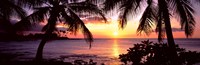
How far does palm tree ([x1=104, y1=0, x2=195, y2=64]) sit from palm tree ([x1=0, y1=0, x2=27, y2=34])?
363 cm

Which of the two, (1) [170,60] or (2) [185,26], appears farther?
(2) [185,26]

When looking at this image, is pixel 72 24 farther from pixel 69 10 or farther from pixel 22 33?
pixel 22 33

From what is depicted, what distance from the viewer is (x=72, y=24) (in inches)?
501

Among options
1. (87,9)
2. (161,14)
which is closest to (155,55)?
(161,14)

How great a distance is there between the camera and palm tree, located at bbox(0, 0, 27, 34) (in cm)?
991

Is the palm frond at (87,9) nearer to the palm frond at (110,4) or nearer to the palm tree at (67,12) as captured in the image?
the palm tree at (67,12)

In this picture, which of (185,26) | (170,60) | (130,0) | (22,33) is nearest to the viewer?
(170,60)

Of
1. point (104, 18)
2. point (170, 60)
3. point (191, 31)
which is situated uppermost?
point (104, 18)

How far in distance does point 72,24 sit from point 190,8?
19.1ft

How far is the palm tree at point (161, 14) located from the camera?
8797 millimetres

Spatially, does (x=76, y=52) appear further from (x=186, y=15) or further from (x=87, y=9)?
(x=186, y=15)

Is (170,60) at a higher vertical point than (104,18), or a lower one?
lower

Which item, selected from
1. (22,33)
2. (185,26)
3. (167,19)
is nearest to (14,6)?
(22,33)

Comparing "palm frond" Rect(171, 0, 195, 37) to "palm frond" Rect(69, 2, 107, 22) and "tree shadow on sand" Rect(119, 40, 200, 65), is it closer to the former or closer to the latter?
"tree shadow on sand" Rect(119, 40, 200, 65)
